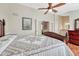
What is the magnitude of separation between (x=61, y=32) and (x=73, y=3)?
19.3 inches

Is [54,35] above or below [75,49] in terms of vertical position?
above

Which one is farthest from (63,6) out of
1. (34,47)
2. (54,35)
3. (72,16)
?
(34,47)

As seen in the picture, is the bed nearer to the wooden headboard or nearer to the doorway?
the wooden headboard

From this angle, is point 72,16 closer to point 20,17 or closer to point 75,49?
point 75,49

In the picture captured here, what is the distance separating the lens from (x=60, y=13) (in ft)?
6.04

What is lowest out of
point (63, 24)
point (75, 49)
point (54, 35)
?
point (75, 49)

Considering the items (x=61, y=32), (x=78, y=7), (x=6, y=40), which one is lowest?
(x=6, y=40)

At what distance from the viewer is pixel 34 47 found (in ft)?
5.81

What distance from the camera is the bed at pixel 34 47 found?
1743mm

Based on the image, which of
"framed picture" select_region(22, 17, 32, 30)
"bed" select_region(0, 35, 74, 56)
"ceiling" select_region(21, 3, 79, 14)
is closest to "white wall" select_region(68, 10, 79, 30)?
"ceiling" select_region(21, 3, 79, 14)

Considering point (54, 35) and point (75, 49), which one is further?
point (54, 35)

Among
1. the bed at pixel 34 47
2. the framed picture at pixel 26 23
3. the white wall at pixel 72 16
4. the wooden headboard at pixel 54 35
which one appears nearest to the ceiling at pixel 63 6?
the white wall at pixel 72 16

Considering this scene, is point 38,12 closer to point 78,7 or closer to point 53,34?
point 53,34

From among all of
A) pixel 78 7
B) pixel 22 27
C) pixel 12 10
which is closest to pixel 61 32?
pixel 78 7
